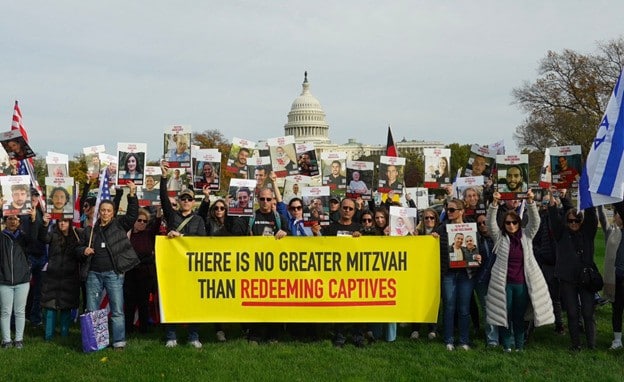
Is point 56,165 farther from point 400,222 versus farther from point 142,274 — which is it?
point 400,222

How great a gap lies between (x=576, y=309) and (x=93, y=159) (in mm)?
8113

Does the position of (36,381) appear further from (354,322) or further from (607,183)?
(607,183)

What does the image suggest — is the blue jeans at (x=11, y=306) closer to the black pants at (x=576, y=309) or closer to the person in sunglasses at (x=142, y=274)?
the person in sunglasses at (x=142, y=274)

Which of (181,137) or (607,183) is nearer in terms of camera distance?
(607,183)

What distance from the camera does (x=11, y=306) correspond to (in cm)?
845

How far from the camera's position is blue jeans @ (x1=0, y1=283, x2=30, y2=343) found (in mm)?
8359

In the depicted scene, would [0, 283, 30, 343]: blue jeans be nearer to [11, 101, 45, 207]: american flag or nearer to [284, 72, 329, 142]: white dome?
[11, 101, 45, 207]: american flag

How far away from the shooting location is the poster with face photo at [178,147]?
9.59m

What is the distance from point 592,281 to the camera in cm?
834

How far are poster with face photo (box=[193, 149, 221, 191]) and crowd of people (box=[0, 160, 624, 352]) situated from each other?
73cm

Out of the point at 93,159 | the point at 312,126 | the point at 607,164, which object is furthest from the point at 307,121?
the point at 607,164

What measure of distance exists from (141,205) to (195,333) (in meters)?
2.91

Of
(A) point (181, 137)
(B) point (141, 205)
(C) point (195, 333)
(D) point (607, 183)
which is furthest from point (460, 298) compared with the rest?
(B) point (141, 205)

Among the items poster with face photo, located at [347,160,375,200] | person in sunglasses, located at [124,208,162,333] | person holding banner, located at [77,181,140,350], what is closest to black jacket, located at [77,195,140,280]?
person holding banner, located at [77,181,140,350]
